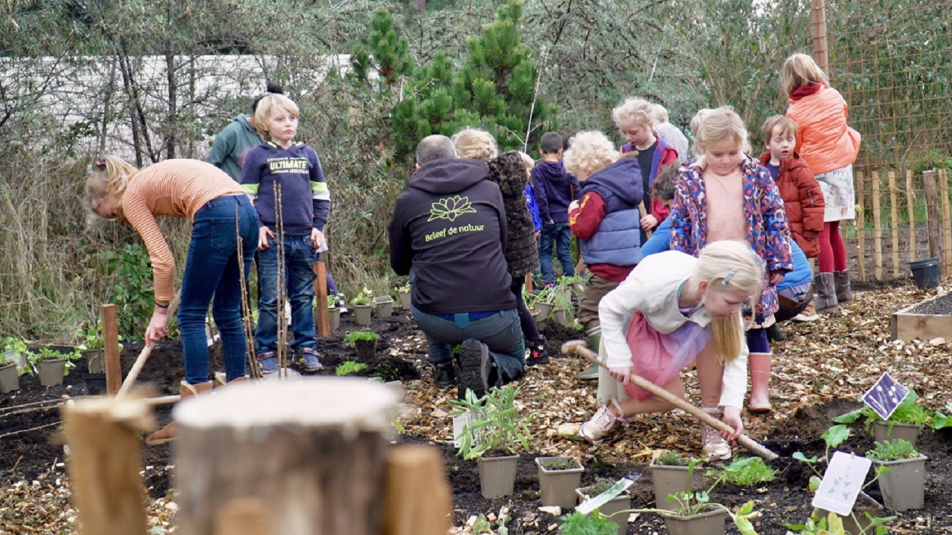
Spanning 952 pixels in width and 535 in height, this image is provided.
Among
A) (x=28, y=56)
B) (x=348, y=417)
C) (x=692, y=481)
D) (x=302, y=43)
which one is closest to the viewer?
(x=348, y=417)

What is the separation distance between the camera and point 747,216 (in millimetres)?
4223

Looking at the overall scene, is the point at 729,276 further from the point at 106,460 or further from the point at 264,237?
the point at 264,237

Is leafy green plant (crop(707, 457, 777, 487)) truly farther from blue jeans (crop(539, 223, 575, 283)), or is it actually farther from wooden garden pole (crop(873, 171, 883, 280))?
wooden garden pole (crop(873, 171, 883, 280))

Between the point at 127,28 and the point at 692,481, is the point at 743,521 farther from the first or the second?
the point at 127,28

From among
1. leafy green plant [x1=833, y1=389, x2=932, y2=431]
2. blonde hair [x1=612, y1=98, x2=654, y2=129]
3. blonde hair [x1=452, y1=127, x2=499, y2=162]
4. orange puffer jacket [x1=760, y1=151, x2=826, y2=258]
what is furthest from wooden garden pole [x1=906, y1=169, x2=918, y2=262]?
leafy green plant [x1=833, y1=389, x2=932, y2=431]

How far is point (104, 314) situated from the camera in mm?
4539

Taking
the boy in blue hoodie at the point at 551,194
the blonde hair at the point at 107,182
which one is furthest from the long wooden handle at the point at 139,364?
the boy in blue hoodie at the point at 551,194

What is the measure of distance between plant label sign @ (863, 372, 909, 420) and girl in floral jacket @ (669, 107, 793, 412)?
2.86 feet

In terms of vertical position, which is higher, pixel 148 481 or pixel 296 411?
pixel 296 411

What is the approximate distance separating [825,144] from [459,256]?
11.7 ft

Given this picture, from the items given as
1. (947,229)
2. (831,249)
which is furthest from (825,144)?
(947,229)

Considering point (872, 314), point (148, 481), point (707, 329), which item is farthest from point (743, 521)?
point (872, 314)

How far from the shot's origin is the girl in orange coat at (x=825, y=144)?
265 inches

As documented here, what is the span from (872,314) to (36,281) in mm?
6306
